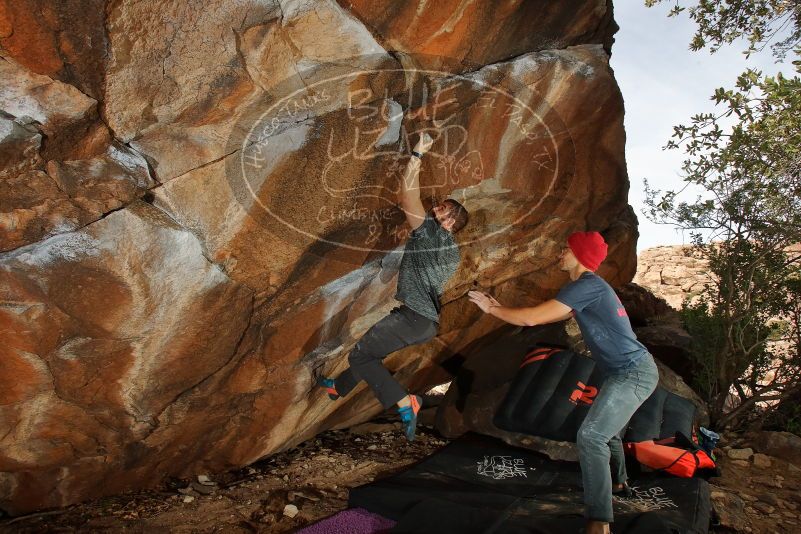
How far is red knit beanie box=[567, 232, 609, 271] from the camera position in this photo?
3.63 meters

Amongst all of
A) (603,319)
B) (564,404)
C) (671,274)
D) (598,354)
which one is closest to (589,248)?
(603,319)

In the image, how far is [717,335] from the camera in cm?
666

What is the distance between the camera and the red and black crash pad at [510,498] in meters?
3.62

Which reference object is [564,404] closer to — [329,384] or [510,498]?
[510,498]

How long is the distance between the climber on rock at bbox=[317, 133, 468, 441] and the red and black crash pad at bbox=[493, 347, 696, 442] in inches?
59.0

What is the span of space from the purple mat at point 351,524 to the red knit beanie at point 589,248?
2449 mm

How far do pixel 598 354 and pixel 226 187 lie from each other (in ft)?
9.71

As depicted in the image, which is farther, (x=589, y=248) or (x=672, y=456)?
(x=672, y=456)

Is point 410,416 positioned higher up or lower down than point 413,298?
lower down

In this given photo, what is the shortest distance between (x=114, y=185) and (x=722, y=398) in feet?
23.4

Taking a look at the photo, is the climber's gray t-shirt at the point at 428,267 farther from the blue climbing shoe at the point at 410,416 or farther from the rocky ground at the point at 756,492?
the rocky ground at the point at 756,492

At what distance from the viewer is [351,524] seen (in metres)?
3.86

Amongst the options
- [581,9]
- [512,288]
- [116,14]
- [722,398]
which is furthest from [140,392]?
[722,398]

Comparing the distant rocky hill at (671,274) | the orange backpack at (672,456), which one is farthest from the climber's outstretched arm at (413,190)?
the distant rocky hill at (671,274)
